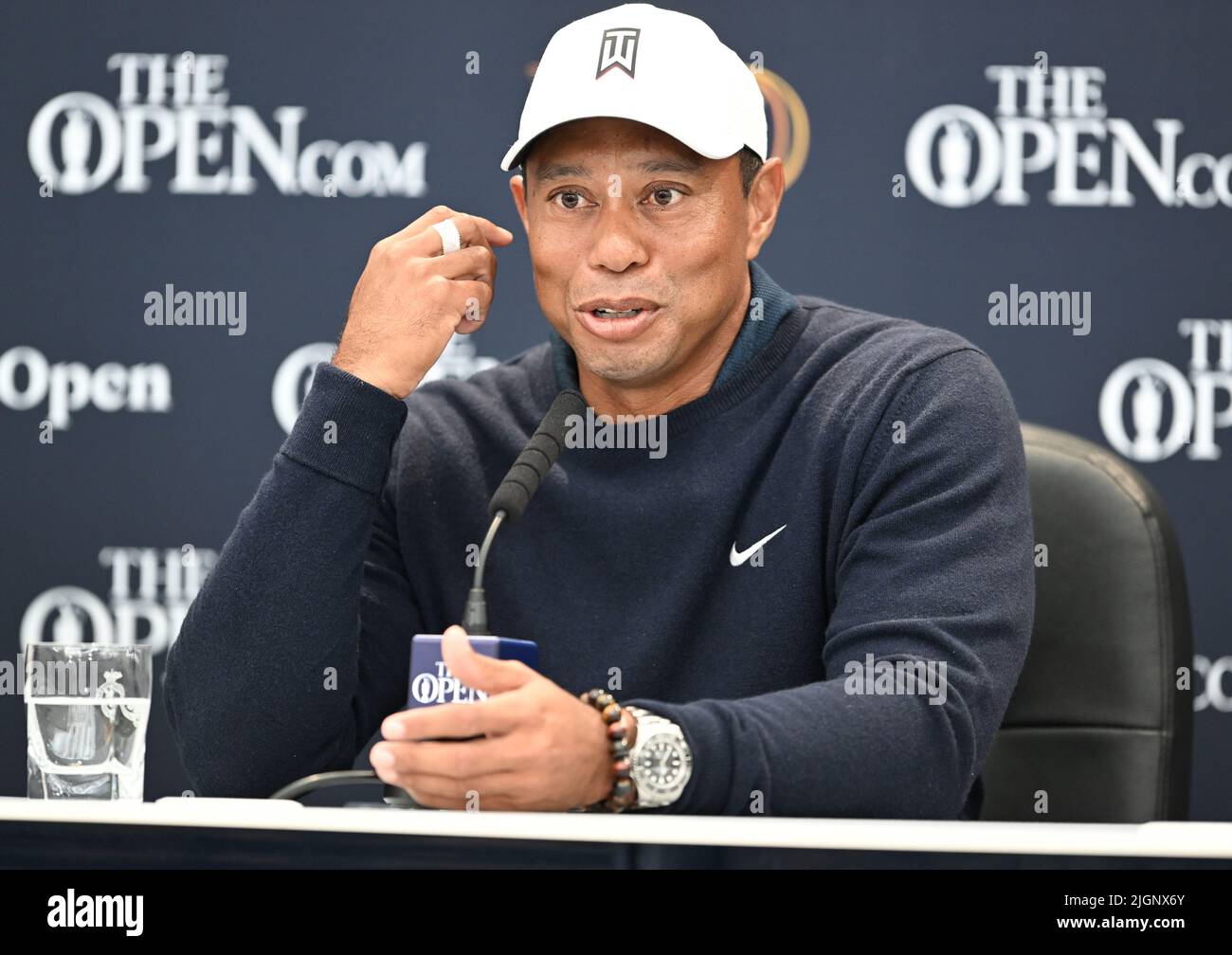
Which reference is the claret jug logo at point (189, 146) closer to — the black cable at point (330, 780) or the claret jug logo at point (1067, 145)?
the claret jug logo at point (1067, 145)

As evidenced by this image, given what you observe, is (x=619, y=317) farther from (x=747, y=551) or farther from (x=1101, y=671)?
(x=1101, y=671)

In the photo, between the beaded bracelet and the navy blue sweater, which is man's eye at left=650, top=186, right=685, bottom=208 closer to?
the navy blue sweater

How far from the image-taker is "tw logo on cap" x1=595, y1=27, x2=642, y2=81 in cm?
174

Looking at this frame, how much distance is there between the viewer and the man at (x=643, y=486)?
1568mm

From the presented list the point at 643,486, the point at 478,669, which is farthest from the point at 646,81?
the point at 478,669

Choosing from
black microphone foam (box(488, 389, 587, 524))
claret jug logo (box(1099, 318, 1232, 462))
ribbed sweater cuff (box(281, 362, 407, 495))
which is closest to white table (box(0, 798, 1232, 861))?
black microphone foam (box(488, 389, 587, 524))

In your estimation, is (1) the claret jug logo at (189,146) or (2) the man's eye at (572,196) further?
(1) the claret jug logo at (189,146)

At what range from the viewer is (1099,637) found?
5.74 ft

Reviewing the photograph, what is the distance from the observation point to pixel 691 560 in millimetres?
1782

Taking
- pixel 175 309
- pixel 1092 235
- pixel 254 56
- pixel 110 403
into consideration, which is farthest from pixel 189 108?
pixel 1092 235

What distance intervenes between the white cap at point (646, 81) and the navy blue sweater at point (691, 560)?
0.27 metres

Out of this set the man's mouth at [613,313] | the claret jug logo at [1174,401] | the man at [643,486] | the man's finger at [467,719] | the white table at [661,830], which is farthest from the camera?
the claret jug logo at [1174,401]

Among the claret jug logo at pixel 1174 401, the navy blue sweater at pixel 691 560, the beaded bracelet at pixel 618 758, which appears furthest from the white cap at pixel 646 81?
the claret jug logo at pixel 1174 401
